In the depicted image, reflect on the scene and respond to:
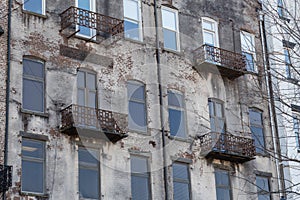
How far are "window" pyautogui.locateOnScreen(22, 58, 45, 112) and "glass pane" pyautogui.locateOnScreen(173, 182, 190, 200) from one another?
6234 millimetres

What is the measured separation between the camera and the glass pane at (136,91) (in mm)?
26734

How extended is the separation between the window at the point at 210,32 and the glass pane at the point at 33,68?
28.3ft

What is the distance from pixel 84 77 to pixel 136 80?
239 centimetres

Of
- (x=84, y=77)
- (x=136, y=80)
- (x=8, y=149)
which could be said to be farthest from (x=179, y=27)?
(x=8, y=149)

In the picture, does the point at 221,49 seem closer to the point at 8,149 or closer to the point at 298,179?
the point at 298,179

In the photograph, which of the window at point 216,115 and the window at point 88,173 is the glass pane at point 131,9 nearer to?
the window at point 216,115

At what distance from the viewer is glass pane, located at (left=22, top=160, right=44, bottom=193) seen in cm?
2262

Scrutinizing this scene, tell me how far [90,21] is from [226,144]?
24.3ft

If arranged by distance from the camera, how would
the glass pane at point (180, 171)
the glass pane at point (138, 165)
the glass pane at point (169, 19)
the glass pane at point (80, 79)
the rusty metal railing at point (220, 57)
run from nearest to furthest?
the glass pane at point (80, 79) → the glass pane at point (138, 165) → the glass pane at point (180, 171) → the rusty metal railing at point (220, 57) → the glass pane at point (169, 19)

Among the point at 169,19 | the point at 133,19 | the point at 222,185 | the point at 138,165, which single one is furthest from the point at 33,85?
the point at 222,185

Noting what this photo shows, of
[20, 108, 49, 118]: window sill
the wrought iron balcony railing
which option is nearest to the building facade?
[20, 108, 49, 118]: window sill

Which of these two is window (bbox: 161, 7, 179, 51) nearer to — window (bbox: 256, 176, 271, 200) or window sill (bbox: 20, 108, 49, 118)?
window (bbox: 256, 176, 271, 200)

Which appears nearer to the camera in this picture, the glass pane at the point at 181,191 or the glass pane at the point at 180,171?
the glass pane at the point at 181,191

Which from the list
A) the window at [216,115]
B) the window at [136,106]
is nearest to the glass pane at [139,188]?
the window at [136,106]
